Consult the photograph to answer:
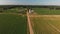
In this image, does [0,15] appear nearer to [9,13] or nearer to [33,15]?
[9,13]

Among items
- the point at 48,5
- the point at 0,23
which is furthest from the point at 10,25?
the point at 48,5

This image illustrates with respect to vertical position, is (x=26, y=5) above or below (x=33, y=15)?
above

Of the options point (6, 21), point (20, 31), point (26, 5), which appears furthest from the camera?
point (26, 5)

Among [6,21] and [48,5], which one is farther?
→ [48,5]

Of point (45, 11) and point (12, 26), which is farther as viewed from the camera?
point (45, 11)

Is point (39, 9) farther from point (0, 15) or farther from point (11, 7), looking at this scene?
point (0, 15)

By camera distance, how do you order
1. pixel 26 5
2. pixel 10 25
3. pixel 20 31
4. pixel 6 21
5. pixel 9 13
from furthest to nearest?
pixel 9 13, pixel 26 5, pixel 6 21, pixel 10 25, pixel 20 31

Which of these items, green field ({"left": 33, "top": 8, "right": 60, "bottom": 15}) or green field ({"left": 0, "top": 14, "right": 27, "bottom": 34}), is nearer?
green field ({"left": 0, "top": 14, "right": 27, "bottom": 34})

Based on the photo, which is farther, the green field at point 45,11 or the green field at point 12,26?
the green field at point 45,11

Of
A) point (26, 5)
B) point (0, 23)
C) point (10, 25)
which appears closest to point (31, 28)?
point (10, 25)
